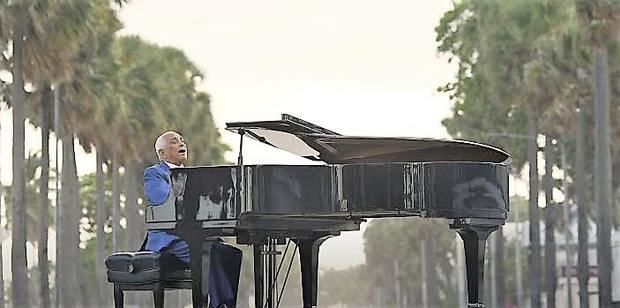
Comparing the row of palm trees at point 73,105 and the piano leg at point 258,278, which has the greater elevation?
the row of palm trees at point 73,105

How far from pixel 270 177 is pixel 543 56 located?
41246mm

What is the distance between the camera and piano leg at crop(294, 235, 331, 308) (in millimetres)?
14664

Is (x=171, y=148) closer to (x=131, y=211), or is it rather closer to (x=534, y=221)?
(x=534, y=221)

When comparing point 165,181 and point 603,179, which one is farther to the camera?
point 603,179

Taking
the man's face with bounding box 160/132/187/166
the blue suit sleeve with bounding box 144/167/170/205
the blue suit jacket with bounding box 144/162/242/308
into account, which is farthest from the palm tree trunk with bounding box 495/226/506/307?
the blue suit sleeve with bounding box 144/167/170/205

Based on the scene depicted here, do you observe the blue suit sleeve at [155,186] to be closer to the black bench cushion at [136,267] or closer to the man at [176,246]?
the man at [176,246]

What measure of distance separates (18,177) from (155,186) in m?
29.1

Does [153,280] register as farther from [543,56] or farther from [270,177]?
[543,56]

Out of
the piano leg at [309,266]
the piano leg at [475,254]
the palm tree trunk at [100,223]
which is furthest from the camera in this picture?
the palm tree trunk at [100,223]

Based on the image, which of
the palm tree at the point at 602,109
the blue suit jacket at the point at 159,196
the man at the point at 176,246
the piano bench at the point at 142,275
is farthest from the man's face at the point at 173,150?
the palm tree at the point at 602,109

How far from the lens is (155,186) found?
1240 centimetres

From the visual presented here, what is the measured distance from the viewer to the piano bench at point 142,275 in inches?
497

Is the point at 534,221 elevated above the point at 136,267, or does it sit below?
below

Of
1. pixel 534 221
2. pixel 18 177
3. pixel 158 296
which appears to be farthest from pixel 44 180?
pixel 158 296
